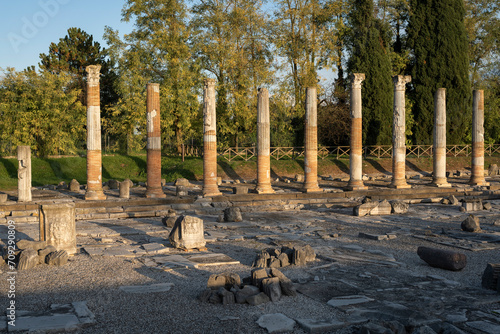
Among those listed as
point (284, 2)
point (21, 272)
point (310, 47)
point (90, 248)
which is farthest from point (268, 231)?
point (284, 2)

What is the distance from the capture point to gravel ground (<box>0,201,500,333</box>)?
6.87 meters

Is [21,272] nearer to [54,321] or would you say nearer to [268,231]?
[54,321]

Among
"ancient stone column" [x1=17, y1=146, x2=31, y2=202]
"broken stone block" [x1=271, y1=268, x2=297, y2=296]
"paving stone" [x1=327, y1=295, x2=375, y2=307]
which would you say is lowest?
"paving stone" [x1=327, y1=295, x2=375, y2=307]

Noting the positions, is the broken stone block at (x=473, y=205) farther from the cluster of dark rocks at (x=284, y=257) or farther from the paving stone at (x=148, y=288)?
the paving stone at (x=148, y=288)

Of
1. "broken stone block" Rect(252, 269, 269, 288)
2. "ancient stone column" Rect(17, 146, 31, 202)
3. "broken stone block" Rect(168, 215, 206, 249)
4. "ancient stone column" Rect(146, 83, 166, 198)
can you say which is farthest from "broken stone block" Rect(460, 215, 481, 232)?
"ancient stone column" Rect(17, 146, 31, 202)

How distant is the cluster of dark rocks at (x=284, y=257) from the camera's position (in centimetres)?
1001

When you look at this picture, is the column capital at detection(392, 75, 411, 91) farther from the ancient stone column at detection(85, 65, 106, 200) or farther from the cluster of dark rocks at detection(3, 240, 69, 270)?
the cluster of dark rocks at detection(3, 240, 69, 270)

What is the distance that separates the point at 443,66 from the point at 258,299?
36.0m

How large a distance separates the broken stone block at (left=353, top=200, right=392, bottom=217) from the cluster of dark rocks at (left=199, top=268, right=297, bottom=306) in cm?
981

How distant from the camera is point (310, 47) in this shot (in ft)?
118

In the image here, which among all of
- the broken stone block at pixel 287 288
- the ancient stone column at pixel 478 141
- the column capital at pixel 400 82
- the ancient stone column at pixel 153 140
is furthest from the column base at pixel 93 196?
the ancient stone column at pixel 478 141

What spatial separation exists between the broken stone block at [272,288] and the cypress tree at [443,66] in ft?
109

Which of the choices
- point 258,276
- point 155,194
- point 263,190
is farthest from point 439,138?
point 258,276

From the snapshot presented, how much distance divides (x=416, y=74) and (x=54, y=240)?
3462 cm
